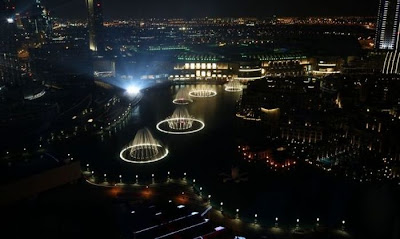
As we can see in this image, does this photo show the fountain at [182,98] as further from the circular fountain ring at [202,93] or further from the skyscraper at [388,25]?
the skyscraper at [388,25]

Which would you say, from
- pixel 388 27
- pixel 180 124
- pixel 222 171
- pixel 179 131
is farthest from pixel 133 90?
pixel 388 27

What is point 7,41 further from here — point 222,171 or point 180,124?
point 222,171

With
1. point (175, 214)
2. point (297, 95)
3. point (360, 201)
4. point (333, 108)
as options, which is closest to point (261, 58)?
point (297, 95)

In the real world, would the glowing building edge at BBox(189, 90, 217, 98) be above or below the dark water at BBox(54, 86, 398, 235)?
above

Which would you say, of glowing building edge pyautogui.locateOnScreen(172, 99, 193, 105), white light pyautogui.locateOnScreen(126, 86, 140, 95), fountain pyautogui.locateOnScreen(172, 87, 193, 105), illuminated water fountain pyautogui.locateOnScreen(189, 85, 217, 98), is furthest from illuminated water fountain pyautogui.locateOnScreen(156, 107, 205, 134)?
white light pyautogui.locateOnScreen(126, 86, 140, 95)

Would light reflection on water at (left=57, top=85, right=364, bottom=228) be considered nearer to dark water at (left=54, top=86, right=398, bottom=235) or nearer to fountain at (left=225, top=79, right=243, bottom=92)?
dark water at (left=54, top=86, right=398, bottom=235)
